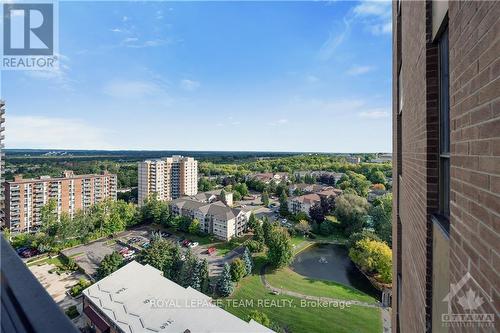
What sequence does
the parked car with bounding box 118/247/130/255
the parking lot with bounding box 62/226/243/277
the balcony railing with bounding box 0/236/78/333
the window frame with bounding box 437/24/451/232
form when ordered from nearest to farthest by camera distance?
the balcony railing with bounding box 0/236/78/333, the window frame with bounding box 437/24/451/232, the parking lot with bounding box 62/226/243/277, the parked car with bounding box 118/247/130/255

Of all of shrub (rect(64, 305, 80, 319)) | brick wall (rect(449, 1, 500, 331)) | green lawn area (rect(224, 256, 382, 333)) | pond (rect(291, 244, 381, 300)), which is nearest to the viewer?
brick wall (rect(449, 1, 500, 331))

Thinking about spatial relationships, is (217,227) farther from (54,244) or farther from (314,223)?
(54,244)

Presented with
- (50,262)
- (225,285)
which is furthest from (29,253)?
(225,285)

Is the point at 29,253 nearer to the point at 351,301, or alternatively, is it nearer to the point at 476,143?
the point at 351,301

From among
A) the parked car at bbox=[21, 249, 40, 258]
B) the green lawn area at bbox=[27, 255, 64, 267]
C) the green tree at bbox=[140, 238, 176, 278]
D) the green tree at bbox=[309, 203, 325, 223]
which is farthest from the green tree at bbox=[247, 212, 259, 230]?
the parked car at bbox=[21, 249, 40, 258]

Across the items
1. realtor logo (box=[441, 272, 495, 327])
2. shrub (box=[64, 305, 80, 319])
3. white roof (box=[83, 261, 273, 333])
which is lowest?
shrub (box=[64, 305, 80, 319])

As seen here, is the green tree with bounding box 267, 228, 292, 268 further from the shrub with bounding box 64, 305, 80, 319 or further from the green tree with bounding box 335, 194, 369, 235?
the shrub with bounding box 64, 305, 80, 319

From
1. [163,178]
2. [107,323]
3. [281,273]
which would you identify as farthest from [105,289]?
[163,178]
